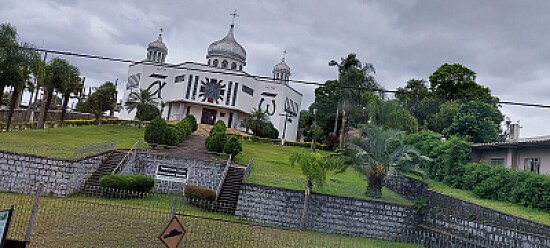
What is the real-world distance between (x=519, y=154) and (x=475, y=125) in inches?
357

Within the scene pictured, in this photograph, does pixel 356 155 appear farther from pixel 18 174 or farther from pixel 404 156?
pixel 18 174

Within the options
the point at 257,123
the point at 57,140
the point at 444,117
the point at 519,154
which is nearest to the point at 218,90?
the point at 257,123

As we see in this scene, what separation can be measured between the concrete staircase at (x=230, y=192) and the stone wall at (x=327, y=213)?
0.73 m

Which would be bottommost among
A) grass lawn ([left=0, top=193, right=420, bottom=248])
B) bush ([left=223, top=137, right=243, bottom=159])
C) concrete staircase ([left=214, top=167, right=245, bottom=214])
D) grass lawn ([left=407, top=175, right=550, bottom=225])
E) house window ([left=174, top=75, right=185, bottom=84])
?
grass lawn ([left=0, top=193, right=420, bottom=248])

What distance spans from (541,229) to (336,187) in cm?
925

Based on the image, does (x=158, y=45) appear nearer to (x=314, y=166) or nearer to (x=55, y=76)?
(x=55, y=76)

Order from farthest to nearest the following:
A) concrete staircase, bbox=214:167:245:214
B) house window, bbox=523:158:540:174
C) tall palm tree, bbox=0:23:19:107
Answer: tall palm tree, bbox=0:23:19:107, house window, bbox=523:158:540:174, concrete staircase, bbox=214:167:245:214

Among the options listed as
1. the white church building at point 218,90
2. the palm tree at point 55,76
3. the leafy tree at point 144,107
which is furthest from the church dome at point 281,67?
the palm tree at point 55,76

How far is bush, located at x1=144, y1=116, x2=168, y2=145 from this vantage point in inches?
957

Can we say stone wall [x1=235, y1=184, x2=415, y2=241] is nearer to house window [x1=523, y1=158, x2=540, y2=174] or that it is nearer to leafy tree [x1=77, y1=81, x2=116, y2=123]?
house window [x1=523, y1=158, x2=540, y2=174]

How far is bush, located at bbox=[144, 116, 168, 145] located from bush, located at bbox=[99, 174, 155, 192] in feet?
20.9

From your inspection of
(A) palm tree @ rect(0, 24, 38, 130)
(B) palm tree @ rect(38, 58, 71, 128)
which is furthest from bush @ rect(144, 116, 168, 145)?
(B) palm tree @ rect(38, 58, 71, 128)

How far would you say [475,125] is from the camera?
29.0 m

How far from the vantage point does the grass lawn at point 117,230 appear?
10109 millimetres
